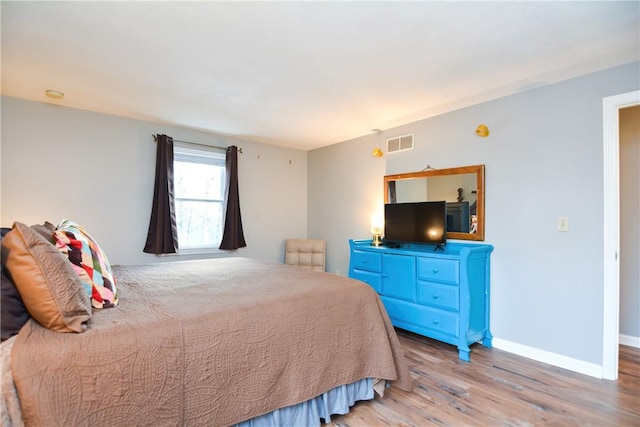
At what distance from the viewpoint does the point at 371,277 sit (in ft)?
12.0

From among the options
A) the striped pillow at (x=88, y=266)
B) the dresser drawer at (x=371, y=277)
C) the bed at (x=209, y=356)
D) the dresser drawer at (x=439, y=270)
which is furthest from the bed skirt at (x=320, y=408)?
the dresser drawer at (x=371, y=277)

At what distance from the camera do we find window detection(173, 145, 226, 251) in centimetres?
412

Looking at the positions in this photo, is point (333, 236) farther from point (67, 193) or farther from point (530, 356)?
point (67, 193)

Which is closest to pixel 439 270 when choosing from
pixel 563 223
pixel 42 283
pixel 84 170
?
pixel 563 223

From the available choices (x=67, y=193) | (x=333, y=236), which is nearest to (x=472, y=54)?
(x=333, y=236)

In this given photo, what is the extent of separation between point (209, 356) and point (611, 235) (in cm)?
289

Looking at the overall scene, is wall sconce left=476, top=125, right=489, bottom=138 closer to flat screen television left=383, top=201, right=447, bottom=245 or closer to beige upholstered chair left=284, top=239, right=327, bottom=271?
flat screen television left=383, top=201, right=447, bottom=245

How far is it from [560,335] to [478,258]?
2.79 ft

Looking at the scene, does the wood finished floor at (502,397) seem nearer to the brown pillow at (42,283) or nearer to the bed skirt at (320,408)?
the bed skirt at (320,408)

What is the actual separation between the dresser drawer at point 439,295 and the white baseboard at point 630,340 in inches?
70.2

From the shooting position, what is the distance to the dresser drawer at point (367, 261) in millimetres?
3566

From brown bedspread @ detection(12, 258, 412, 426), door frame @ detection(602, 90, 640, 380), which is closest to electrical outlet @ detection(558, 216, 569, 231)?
door frame @ detection(602, 90, 640, 380)

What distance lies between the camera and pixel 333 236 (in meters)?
4.90

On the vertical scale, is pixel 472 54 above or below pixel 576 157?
above
